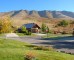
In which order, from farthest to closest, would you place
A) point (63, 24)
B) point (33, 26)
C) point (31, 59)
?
point (63, 24) → point (33, 26) → point (31, 59)

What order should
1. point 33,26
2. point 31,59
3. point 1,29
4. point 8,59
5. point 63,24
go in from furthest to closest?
point 63,24, point 33,26, point 1,29, point 8,59, point 31,59

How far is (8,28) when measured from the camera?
175 feet

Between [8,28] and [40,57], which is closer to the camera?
[40,57]

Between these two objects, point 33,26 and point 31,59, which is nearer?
point 31,59

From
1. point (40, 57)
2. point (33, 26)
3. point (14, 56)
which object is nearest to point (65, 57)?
point (40, 57)

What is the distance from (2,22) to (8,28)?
2111 mm

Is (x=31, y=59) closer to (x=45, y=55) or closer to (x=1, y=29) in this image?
(x=45, y=55)

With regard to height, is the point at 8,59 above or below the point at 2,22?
below

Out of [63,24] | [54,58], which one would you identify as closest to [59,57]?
[54,58]

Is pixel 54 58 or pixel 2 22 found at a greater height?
pixel 2 22

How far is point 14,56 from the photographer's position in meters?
22.3

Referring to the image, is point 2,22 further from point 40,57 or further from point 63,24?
point 63,24

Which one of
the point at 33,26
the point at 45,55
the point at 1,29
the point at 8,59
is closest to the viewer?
the point at 8,59

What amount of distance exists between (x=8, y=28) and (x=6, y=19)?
2.07 m
